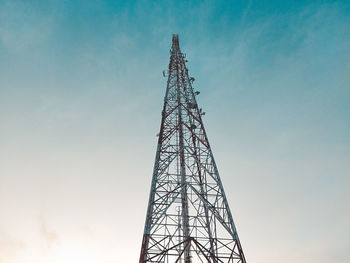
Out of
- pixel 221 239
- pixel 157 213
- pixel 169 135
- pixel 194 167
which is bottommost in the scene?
pixel 221 239

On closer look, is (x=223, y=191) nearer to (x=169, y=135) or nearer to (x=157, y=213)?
(x=157, y=213)

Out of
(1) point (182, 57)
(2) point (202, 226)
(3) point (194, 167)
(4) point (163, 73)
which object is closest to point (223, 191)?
(2) point (202, 226)

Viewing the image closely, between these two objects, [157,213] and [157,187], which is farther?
[157,187]

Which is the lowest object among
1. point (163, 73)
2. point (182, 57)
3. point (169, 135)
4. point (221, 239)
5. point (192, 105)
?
point (221, 239)

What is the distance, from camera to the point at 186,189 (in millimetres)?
17625

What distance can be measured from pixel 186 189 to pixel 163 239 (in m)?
4.14

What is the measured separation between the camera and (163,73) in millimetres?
27438

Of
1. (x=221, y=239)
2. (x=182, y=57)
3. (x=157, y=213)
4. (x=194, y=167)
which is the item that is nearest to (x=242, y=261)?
(x=221, y=239)

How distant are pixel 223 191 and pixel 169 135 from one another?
21.2 feet

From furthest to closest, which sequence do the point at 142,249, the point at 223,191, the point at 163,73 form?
the point at 163,73 → the point at 223,191 → the point at 142,249

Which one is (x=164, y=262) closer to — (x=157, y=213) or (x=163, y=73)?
(x=157, y=213)

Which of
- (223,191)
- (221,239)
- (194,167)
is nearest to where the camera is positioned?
(221,239)

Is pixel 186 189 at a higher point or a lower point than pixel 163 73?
lower

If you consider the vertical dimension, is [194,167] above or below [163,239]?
above
